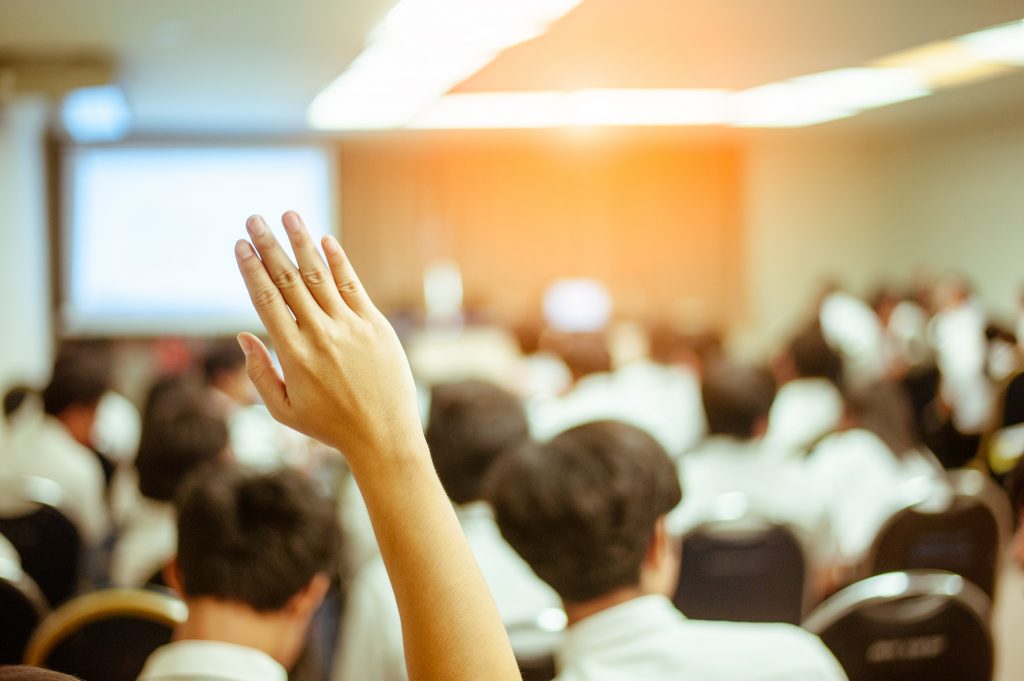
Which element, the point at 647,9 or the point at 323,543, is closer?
the point at 323,543

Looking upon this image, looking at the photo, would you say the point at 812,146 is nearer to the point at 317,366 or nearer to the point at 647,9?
the point at 647,9

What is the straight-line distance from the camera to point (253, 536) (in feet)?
5.99

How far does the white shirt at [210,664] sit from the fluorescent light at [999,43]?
525 centimetres

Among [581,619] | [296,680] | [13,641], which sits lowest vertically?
[296,680]

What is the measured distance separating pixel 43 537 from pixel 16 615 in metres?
1.07

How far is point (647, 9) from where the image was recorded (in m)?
4.86

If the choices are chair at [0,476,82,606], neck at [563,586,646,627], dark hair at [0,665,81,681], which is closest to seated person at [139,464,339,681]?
neck at [563,586,646,627]

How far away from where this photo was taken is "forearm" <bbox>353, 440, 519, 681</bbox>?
2.83 ft

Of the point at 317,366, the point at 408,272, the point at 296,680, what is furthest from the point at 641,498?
the point at 408,272

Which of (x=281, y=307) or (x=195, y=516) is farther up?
(x=281, y=307)

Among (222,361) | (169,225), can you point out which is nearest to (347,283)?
(222,361)

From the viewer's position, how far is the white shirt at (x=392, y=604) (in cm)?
221

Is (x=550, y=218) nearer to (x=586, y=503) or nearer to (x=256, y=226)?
(x=586, y=503)

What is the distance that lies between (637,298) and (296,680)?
1018cm
